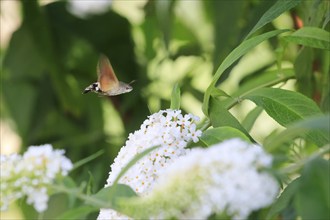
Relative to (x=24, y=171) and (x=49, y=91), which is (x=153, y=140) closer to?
(x=24, y=171)

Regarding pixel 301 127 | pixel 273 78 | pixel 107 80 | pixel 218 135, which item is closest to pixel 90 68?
pixel 273 78

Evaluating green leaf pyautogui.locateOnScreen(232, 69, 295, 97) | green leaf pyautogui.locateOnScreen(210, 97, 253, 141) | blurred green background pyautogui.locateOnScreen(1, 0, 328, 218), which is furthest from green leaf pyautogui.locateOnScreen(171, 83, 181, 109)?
blurred green background pyautogui.locateOnScreen(1, 0, 328, 218)

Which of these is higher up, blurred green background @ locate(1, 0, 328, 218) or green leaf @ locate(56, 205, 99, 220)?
green leaf @ locate(56, 205, 99, 220)

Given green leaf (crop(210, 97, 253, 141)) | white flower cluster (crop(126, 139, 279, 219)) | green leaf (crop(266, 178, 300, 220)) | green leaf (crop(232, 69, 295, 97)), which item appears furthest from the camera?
green leaf (crop(232, 69, 295, 97))

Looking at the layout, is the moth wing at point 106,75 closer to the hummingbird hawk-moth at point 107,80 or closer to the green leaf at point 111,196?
the hummingbird hawk-moth at point 107,80

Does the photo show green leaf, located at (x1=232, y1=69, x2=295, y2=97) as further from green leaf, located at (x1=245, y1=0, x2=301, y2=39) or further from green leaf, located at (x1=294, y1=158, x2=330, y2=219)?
green leaf, located at (x1=294, y1=158, x2=330, y2=219)

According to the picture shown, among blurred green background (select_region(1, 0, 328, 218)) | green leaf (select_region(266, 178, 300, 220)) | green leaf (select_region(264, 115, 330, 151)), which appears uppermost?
green leaf (select_region(264, 115, 330, 151))

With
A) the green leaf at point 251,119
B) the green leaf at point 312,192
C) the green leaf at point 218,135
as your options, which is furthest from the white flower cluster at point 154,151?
the green leaf at point 251,119
